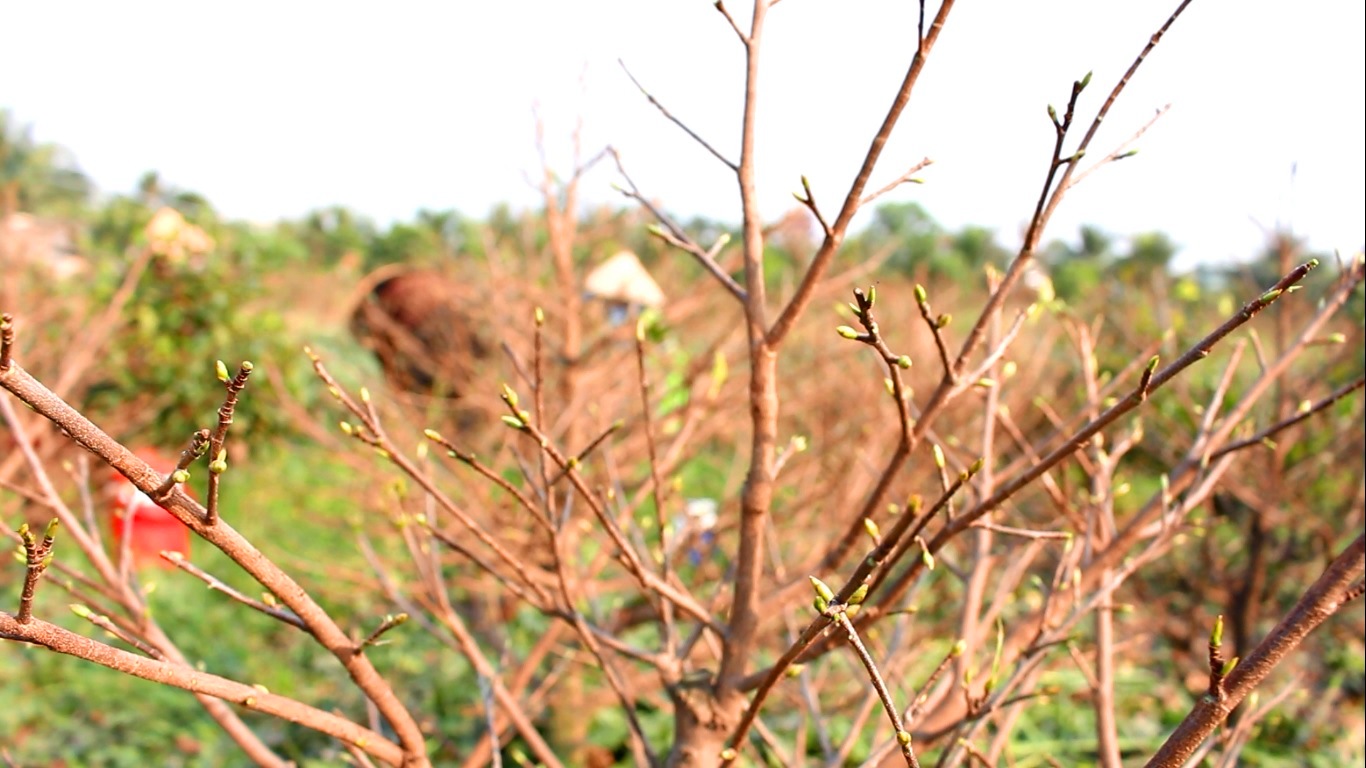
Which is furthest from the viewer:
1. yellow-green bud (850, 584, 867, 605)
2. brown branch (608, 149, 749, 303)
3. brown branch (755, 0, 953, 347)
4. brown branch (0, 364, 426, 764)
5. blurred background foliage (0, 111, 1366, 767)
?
blurred background foliage (0, 111, 1366, 767)

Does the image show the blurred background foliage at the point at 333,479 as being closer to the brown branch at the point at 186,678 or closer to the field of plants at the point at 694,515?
the field of plants at the point at 694,515

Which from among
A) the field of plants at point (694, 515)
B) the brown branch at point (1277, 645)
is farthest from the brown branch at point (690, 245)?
the brown branch at point (1277, 645)

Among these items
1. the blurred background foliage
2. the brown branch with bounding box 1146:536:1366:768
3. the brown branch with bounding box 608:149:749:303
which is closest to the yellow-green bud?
the brown branch with bounding box 1146:536:1366:768

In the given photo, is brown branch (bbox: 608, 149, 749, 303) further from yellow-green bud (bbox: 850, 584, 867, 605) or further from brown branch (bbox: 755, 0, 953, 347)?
yellow-green bud (bbox: 850, 584, 867, 605)

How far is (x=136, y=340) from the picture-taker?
608cm

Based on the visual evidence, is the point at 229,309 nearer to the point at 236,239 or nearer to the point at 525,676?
the point at 236,239

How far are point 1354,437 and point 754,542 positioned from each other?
9.13 feet

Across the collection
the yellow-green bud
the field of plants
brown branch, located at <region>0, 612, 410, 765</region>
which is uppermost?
the field of plants

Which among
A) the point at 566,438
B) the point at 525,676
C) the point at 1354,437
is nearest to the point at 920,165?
the point at 525,676

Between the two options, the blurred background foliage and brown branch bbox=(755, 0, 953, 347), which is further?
the blurred background foliage

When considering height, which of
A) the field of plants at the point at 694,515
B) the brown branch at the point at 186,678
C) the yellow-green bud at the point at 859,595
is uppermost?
the field of plants at the point at 694,515

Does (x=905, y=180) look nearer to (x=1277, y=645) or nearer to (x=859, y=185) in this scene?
(x=859, y=185)

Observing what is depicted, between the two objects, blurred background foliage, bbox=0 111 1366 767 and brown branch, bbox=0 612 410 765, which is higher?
blurred background foliage, bbox=0 111 1366 767

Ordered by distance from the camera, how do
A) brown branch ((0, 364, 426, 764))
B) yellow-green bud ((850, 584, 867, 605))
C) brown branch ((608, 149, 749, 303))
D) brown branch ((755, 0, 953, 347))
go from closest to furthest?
brown branch ((0, 364, 426, 764)) < yellow-green bud ((850, 584, 867, 605)) < brown branch ((755, 0, 953, 347)) < brown branch ((608, 149, 749, 303))
